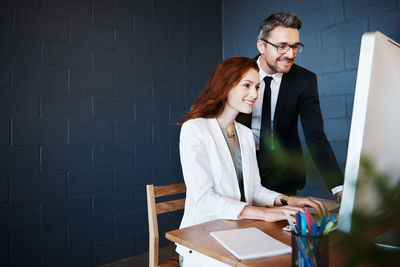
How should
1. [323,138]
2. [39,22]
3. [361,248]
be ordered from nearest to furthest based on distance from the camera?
[361,248] < [323,138] < [39,22]

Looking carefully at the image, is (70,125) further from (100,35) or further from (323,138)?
(323,138)

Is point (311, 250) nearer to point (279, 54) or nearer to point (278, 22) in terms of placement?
point (279, 54)

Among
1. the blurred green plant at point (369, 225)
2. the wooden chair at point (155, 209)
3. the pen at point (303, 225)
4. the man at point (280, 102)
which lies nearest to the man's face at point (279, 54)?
the man at point (280, 102)

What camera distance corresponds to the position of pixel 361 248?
0.70 ft

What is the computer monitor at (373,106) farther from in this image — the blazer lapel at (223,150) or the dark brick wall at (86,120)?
the dark brick wall at (86,120)

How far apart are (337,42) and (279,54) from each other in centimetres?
74

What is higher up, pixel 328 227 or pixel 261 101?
pixel 261 101

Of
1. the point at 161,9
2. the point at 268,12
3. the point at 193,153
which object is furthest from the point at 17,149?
the point at 268,12

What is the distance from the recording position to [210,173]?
1.48m

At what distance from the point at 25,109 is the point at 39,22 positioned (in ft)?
2.16

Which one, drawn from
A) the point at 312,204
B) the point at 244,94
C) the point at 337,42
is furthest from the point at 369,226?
the point at 337,42

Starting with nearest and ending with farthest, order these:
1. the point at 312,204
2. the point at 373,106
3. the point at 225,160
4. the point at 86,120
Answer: the point at 373,106
the point at 312,204
the point at 225,160
the point at 86,120

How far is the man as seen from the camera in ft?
6.64

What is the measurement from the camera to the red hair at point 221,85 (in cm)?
164
